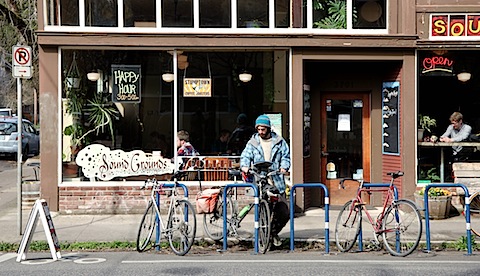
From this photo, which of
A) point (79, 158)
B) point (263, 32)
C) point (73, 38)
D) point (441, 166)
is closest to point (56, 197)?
point (79, 158)

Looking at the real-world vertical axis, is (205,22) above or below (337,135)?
above

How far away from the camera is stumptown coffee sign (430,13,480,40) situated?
40.2 feet

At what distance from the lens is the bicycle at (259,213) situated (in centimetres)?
897

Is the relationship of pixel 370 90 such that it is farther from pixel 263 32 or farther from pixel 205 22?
pixel 205 22

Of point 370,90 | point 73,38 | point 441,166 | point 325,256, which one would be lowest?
point 325,256

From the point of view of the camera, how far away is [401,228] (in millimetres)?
8742

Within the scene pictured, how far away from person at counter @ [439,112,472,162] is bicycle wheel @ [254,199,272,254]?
17.0ft

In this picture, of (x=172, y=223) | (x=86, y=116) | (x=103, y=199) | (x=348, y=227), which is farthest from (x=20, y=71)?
(x=348, y=227)

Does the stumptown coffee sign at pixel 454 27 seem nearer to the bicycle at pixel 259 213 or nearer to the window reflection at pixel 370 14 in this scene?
the window reflection at pixel 370 14

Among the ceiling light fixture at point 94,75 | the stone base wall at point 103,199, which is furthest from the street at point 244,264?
the ceiling light fixture at point 94,75

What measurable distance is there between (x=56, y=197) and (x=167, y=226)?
13.2 ft

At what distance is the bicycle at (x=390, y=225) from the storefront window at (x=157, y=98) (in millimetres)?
3639

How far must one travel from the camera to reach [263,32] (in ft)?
40.4

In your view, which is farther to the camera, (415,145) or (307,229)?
(415,145)
